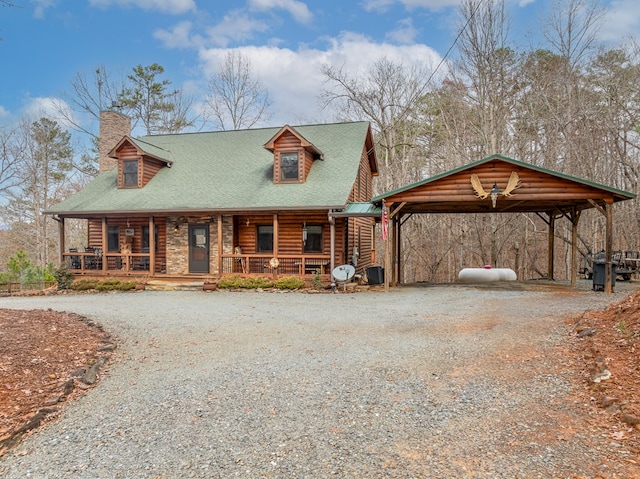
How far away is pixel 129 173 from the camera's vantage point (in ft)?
56.9

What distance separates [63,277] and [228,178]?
7418 mm

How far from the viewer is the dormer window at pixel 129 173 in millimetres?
17250

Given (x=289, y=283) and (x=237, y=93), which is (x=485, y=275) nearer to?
(x=289, y=283)

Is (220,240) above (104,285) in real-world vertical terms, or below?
above

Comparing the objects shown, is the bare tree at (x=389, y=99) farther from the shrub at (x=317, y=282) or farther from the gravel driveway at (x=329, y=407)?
the gravel driveway at (x=329, y=407)

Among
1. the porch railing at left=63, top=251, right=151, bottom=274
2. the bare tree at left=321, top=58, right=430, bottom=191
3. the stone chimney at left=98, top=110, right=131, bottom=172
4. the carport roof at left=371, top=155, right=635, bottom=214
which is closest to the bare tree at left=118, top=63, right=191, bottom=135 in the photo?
the stone chimney at left=98, top=110, right=131, bottom=172

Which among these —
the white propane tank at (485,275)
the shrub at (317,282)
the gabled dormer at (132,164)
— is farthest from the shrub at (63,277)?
the white propane tank at (485,275)

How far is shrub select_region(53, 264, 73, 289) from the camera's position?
15539mm

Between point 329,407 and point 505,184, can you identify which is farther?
point 505,184

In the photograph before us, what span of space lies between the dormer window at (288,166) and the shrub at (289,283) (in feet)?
13.5

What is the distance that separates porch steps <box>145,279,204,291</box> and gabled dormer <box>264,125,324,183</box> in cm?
491

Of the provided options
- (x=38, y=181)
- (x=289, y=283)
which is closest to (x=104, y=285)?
(x=289, y=283)

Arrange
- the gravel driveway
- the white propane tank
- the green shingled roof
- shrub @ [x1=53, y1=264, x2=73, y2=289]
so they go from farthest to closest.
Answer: the white propane tank
shrub @ [x1=53, y1=264, x2=73, y2=289]
the green shingled roof
the gravel driveway

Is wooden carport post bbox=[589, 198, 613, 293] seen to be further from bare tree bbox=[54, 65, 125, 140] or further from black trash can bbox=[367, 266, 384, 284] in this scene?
bare tree bbox=[54, 65, 125, 140]
